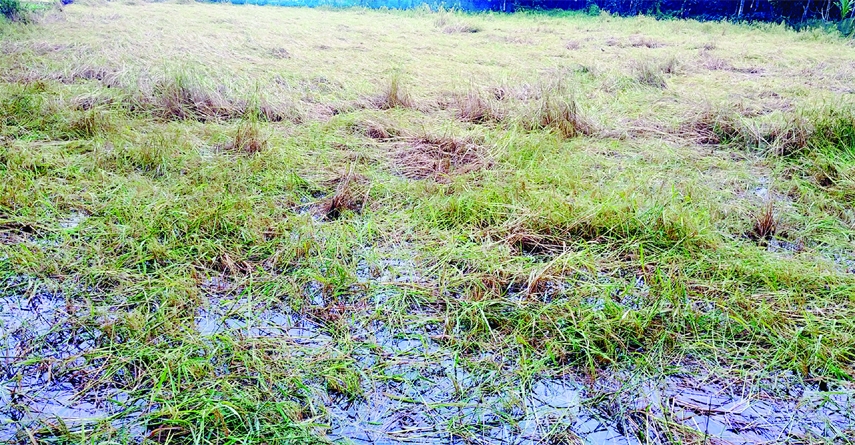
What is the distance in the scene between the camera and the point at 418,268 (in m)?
1.84

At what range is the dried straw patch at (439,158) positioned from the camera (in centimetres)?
273

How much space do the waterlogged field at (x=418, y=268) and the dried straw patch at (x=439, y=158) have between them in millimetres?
19

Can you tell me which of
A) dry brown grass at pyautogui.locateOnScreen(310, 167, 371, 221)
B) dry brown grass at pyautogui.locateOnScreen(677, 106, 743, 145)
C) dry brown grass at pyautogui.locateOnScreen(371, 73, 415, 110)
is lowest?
dry brown grass at pyautogui.locateOnScreen(310, 167, 371, 221)

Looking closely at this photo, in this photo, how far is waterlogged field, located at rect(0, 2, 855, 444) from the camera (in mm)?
1239

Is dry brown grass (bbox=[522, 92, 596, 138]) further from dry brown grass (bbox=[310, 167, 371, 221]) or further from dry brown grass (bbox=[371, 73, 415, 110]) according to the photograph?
dry brown grass (bbox=[310, 167, 371, 221])

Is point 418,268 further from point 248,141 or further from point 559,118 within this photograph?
point 559,118

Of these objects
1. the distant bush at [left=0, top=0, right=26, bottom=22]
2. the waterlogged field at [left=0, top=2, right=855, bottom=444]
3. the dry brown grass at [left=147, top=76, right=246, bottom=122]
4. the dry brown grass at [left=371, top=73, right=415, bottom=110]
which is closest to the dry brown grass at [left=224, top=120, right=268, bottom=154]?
the waterlogged field at [left=0, top=2, right=855, bottom=444]

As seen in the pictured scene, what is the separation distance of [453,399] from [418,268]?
627 mm

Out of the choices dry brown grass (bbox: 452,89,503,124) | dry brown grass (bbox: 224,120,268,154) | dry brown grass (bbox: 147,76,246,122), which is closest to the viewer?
dry brown grass (bbox: 224,120,268,154)

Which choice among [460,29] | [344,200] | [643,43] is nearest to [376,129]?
[344,200]

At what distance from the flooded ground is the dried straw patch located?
53.1 inches

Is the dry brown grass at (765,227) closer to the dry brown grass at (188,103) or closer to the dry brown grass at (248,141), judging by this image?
the dry brown grass at (248,141)

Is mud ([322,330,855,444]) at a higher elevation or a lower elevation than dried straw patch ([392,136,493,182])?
lower

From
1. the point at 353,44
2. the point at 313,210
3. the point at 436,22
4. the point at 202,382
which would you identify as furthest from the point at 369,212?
the point at 436,22
